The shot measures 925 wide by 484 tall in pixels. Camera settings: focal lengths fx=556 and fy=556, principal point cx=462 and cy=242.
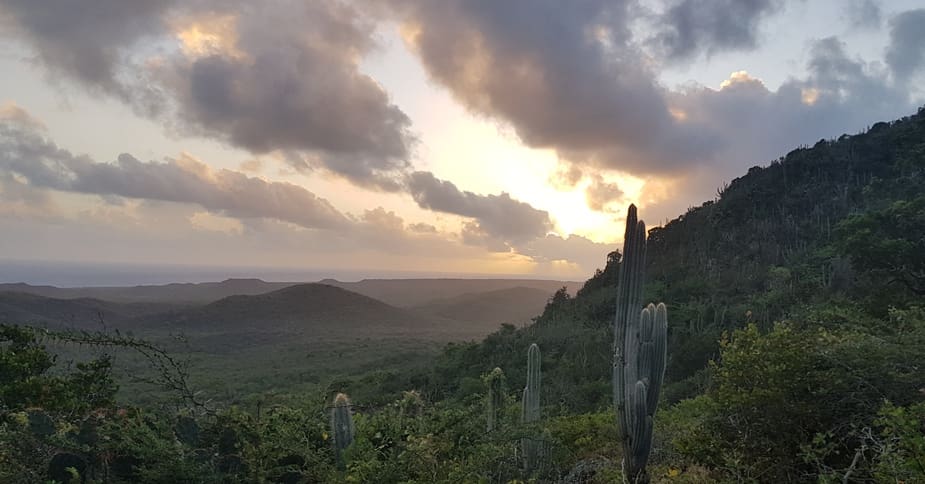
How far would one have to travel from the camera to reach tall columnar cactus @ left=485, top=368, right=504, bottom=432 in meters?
8.12

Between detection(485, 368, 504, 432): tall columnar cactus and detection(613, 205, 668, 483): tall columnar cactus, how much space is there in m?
2.34

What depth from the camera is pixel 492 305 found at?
99.6 meters

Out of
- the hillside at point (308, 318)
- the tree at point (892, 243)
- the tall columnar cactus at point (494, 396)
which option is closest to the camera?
the tall columnar cactus at point (494, 396)

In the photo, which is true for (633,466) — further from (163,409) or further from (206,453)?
(163,409)

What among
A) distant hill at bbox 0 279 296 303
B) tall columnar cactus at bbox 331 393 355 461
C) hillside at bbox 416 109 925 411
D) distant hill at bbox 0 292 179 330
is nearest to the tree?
hillside at bbox 416 109 925 411

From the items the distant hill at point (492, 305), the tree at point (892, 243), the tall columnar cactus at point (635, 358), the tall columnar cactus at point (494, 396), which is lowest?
the distant hill at point (492, 305)

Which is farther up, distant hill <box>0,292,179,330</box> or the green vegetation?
the green vegetation

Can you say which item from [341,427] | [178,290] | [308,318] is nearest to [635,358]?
[341,427]

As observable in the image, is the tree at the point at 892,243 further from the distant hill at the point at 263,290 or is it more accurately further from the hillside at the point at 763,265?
the distant hill at the point at 263,290

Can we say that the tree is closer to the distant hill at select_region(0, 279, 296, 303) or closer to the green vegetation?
the green vegetation

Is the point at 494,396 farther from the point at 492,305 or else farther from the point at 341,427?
the point at 492,305

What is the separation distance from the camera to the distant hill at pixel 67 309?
43.8m

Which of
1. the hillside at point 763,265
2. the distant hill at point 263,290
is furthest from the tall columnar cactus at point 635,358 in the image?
the distant hill at point 263,290

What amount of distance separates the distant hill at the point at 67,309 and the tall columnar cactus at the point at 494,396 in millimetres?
40326
